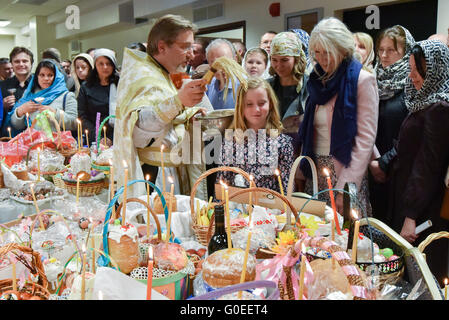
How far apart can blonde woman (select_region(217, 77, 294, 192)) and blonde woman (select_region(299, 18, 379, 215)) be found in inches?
10.7

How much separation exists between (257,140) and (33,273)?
1.42 metres

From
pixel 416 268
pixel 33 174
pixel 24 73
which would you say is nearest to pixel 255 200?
pixel 416 268

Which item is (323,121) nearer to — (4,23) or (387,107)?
(387,107)

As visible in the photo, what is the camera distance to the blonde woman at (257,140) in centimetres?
216

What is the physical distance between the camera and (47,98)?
12.3 ft

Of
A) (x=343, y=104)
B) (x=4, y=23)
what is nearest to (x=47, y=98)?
(x=343, y=104)

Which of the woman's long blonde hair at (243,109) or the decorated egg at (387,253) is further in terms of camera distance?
the woman's long blonde hair at (243,109)

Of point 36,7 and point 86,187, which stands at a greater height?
point 36,7

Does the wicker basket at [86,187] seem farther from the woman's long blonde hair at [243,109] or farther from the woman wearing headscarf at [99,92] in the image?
the woman wearing headscarf at [99,92]

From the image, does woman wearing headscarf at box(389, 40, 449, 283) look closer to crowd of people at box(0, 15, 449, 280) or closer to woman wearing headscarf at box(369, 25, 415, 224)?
crowd of people at box(0, 15, 449, 280)

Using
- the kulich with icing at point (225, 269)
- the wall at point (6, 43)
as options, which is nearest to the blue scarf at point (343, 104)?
the kulich with icing at point (225, 269)

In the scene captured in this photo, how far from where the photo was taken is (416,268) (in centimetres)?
95

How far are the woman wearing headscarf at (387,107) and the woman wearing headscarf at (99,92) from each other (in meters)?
2.33

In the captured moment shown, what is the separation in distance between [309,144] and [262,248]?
3.77ft
